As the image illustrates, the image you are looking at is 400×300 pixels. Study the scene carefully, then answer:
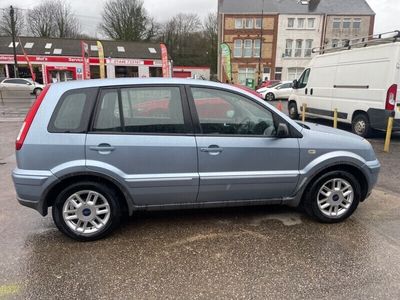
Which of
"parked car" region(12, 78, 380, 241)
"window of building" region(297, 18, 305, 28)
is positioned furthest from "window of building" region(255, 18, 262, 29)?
"parked car" region(12, 78, 380, 241)

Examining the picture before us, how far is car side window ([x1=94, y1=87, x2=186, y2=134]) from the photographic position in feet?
11.2

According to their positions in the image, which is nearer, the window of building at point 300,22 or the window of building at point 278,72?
the window of building at point 300,22

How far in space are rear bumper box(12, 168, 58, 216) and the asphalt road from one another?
0.49 m

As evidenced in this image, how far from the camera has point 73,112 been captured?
3.37 m

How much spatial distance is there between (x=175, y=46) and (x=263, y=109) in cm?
6207

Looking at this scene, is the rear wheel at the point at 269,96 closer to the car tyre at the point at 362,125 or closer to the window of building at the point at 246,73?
the car tyre at the point at 362,125

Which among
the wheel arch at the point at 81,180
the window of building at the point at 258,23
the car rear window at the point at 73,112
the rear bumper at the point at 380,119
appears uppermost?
the window of building at the point at 258,23

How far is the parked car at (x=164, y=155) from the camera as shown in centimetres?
332

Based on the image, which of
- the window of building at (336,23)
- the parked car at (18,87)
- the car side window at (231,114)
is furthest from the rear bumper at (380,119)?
the window of building at (336,23)

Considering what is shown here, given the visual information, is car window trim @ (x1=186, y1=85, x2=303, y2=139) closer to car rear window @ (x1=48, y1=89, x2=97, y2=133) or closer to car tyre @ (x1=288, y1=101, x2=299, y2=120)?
car rear window @ (x1=48, y1=89, x2=97, y2=133)

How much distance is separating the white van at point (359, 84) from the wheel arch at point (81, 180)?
6929mm

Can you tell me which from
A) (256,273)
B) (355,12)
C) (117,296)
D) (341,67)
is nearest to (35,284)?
(117,296)

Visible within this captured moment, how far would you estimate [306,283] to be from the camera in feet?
9.33

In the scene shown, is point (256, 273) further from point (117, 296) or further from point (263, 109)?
point (263, 109)
